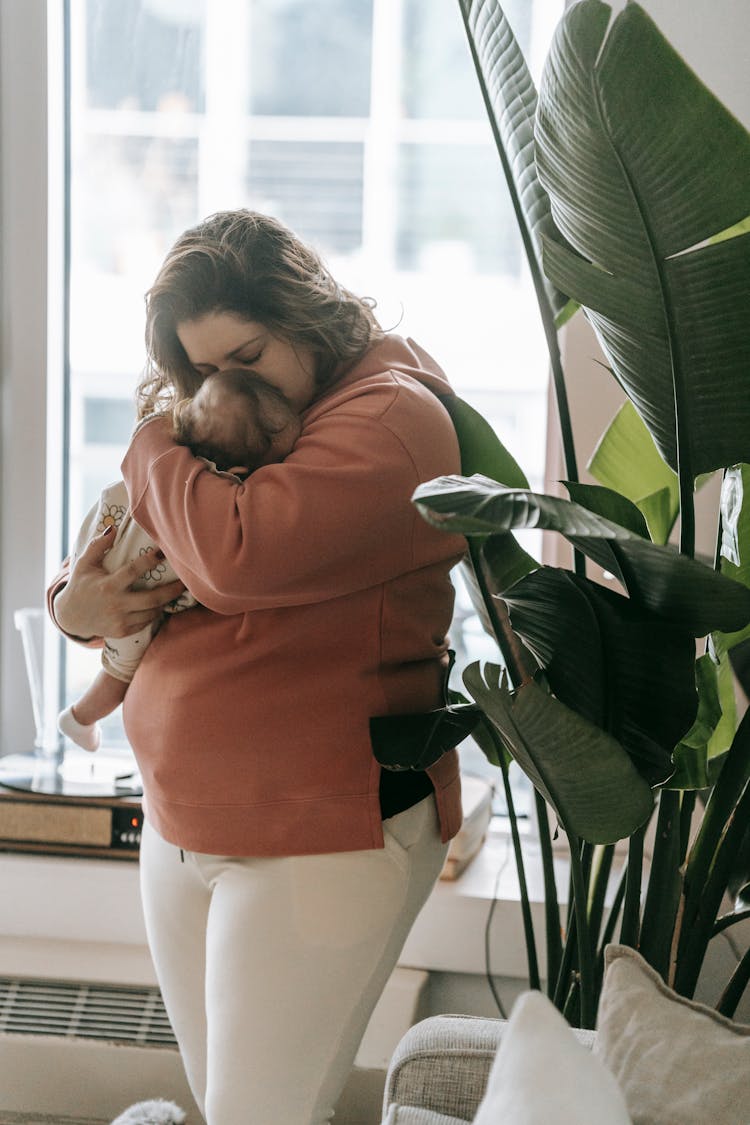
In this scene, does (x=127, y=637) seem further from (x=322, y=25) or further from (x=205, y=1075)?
(x=322, y=25)

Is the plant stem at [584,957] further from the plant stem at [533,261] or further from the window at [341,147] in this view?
the window at [341,147]

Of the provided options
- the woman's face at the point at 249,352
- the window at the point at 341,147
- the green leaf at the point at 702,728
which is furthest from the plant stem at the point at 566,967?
the window at the point at 341,147

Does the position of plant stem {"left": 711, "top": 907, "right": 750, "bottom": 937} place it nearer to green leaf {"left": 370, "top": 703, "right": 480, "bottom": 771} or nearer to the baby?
green leaf {"left": 370, "top": 703, "right": 480, "bottom": 771}

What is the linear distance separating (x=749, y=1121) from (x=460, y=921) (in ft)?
3.51

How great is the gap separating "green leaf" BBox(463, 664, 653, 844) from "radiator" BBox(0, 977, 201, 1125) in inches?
44.9

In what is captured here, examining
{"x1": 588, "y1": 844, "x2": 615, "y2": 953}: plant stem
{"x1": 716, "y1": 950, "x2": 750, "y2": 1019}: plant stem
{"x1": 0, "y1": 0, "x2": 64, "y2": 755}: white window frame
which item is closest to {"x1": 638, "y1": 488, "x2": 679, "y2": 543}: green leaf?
{"x1": 588, "y1": 844, "x2": 615, "y2": 953}: plant stem

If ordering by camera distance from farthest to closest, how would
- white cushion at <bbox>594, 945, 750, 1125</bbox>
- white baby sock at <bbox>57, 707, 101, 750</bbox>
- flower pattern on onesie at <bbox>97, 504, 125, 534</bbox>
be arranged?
white baby sock at <bbox>57, 707, 101, 750</bbox>
flower pattern on onesie at <bbox>97, 504, 125, 534</bbox>
white cushion at <bbox>594, 945, 750, 1125</bbox>

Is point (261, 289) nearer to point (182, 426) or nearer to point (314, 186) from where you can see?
point (182, 426)

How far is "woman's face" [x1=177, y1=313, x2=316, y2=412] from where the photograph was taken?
1260 mm

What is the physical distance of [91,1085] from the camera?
1.88m

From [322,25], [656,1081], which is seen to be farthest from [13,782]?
[322,25]

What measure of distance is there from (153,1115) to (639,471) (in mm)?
1210

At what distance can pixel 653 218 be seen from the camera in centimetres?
94

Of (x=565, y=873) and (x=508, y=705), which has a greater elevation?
(x=508, y=705)
